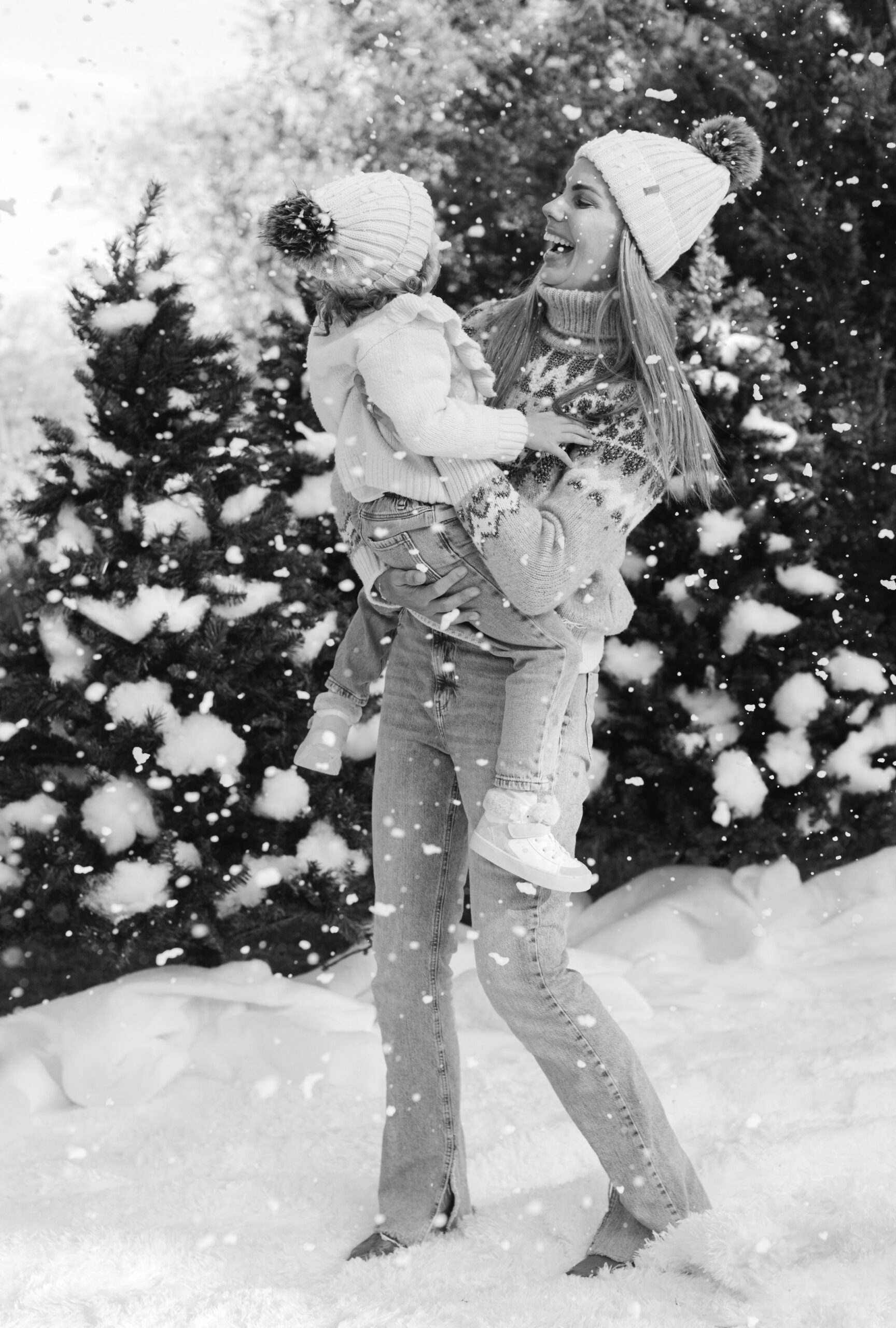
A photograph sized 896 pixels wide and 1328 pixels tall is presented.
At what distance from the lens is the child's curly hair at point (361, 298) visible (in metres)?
1.76

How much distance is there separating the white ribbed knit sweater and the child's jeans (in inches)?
1.3

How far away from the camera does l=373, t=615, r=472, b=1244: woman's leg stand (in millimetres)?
1932

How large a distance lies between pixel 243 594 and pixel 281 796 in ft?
1.48

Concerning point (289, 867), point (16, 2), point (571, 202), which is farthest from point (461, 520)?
point (16, 2)

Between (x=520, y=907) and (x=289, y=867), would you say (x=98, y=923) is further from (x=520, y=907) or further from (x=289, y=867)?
(x=520, y=907)

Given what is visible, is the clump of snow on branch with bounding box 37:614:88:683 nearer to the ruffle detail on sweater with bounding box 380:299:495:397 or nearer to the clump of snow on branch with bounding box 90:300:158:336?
the clump of snow on branch with bounding box 90:300:158:336

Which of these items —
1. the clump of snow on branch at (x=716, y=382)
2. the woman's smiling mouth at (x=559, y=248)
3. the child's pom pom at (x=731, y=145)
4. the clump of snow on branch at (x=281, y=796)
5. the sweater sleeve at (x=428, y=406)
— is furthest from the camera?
the clump of snow on branch at (x=716, y=382)

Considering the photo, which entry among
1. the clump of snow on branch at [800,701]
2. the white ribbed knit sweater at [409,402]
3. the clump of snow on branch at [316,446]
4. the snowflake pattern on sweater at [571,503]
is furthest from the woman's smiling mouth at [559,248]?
the clump of snow on branch at [800,701]

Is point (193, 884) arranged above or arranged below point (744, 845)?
above

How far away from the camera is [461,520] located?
1.74 meters

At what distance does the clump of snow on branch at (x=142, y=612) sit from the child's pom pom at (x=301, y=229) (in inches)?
43.7

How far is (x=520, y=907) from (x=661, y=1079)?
1031mm

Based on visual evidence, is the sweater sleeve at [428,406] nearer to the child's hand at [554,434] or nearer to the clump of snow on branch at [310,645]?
the child's hand at [554,434]

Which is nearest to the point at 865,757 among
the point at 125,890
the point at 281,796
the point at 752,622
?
the point at 752,622
